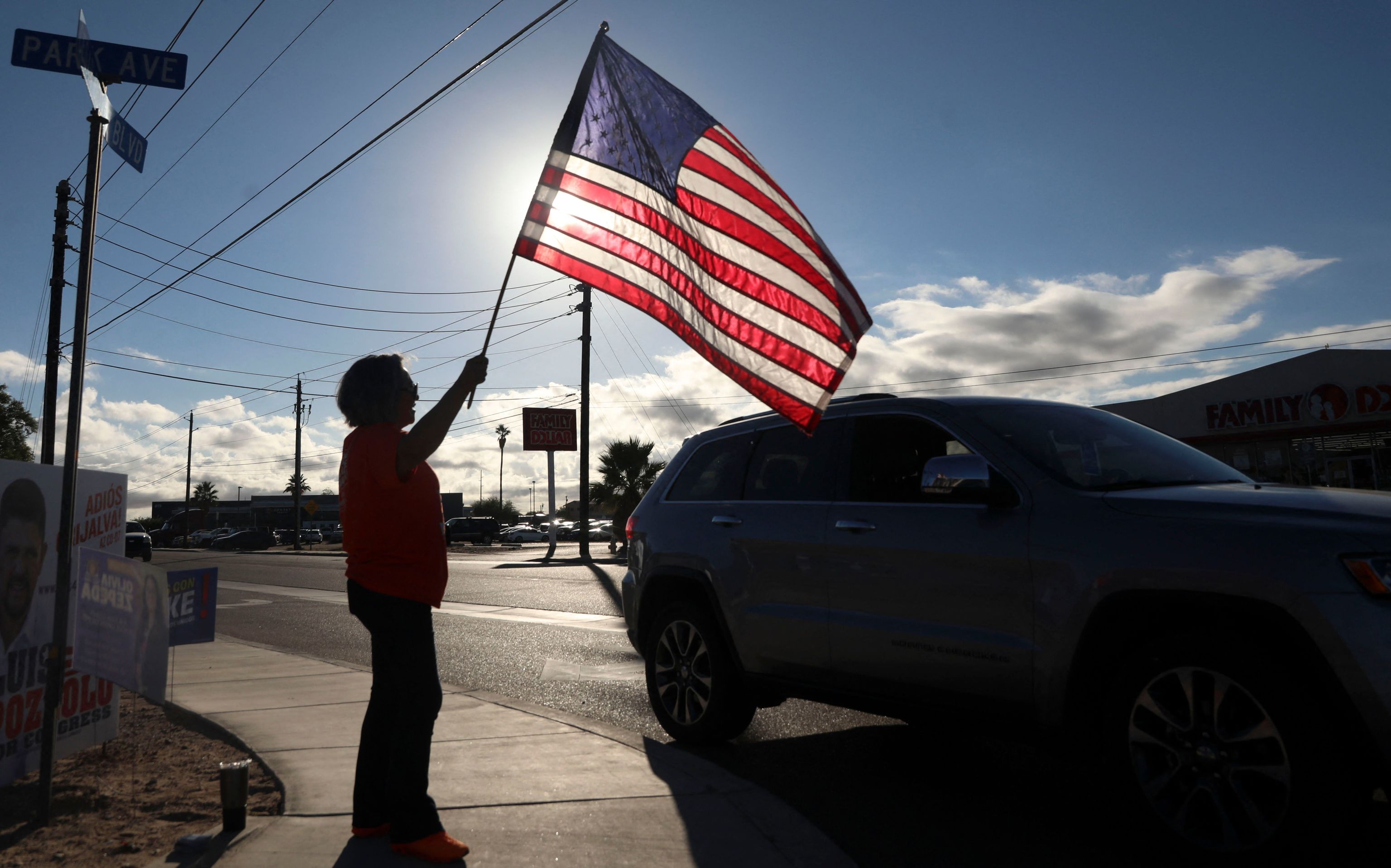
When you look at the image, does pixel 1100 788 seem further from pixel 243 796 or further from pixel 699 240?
pixel 243 796

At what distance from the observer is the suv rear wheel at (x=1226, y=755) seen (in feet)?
10.2

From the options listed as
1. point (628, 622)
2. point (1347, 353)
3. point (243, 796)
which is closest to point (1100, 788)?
point (628, 622)

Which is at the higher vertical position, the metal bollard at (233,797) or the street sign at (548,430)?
the street sign at (548,430)

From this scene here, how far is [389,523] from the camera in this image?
349 cm

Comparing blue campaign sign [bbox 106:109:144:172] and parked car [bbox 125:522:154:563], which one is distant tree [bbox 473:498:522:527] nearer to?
parked car [bbox 125:522:154:563]

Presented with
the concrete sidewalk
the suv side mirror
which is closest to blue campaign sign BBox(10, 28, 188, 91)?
the concrete sidewalk

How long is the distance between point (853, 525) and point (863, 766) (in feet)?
4.59

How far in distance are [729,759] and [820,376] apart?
2151 mm

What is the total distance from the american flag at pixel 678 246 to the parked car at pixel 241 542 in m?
67.9

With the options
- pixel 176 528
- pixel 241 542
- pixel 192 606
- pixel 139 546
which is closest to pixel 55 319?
pixel 139 546

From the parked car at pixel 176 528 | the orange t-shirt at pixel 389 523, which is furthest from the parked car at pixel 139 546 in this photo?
the parked car at pixel 176 528

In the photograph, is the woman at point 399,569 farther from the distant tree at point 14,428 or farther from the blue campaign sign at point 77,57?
the distant tree at point 14,428

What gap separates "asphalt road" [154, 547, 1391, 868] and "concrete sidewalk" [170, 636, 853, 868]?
34 cm

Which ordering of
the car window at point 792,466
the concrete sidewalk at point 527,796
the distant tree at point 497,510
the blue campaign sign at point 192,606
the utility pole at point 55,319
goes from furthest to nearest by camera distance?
the distant tree at point 497,510 < the utility pole at point 55,319 < the blue campaign sign at point 192,606 < the car window at point 792,466 < the concrete sidewalk at point 527,796
